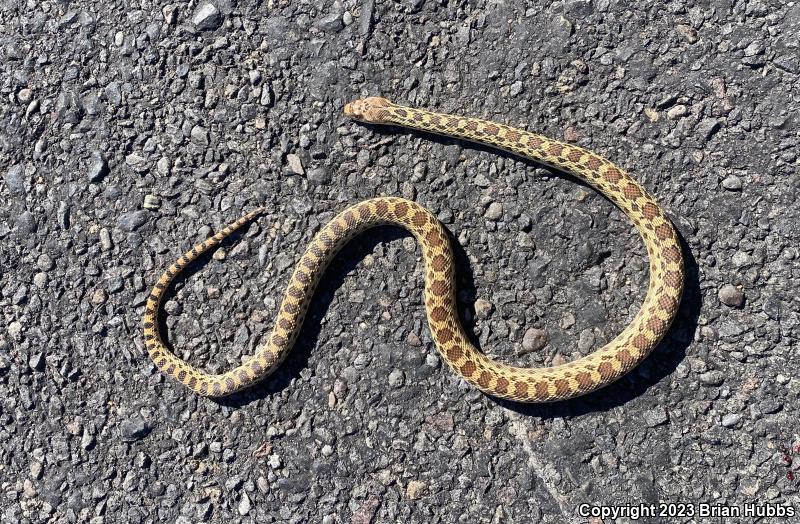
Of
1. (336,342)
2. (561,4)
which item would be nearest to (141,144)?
(336,342)

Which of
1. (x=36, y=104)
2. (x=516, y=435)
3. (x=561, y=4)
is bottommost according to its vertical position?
(x=516, y=435)

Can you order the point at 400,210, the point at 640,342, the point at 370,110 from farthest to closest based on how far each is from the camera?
1. the point at 370,110
2. the point at 400,210
3. the point at 640,342

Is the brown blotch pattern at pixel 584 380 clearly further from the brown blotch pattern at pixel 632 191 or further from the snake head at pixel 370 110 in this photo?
the snake head at pixel 370 110

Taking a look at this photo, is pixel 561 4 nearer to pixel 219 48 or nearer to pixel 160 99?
pixel 219 48

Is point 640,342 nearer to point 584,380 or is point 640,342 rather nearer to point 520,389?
point 584,380

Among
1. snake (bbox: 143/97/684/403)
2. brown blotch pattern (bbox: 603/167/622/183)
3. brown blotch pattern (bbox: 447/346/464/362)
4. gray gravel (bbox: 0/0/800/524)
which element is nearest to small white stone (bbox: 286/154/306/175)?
gray gravel (bbox: 0/0/800/524)

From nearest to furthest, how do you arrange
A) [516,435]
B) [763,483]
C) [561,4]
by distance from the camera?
1. [763,483]
2. [516,435]
3. [561,4]

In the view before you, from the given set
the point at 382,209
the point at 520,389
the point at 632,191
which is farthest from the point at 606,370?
the point at 382,209
